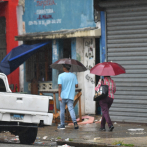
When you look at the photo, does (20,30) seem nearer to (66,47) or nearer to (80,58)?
(66,47)

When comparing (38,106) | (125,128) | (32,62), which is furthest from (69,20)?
(38,106)

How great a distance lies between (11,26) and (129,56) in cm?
540

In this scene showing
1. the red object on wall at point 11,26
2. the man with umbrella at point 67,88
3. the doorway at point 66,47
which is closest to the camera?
the man with umbrella at point 67,88

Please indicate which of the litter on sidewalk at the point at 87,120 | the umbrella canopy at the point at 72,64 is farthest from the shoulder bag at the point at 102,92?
the litter on sidewalk at the point at 87,120

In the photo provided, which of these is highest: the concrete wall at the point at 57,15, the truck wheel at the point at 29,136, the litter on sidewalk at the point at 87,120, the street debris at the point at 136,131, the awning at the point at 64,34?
the concrete wall at the point at 57,15

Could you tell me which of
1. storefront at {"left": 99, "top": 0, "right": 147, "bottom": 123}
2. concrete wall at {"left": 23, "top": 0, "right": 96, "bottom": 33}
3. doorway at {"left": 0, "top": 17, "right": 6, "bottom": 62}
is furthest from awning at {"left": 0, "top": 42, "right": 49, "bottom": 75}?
storefront at {"left": 99, "top": 0, "right": 147, "bottom": 123}

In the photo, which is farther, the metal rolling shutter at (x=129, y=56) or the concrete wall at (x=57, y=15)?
the concrete wall at (x=57, y=15)

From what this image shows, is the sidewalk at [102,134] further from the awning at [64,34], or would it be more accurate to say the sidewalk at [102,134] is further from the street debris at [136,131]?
the awning at [64,34]

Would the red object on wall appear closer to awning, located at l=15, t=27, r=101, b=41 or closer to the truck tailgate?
awning, located at l=15, t=27, r=101, b=41

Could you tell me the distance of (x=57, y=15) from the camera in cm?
1404

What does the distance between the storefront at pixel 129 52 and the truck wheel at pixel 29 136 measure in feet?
12.7

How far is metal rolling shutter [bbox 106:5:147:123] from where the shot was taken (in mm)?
11617

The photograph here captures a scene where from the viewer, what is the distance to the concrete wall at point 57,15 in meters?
13.4

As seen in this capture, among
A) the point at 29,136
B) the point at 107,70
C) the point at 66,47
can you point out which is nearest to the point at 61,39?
the point at 66,47
